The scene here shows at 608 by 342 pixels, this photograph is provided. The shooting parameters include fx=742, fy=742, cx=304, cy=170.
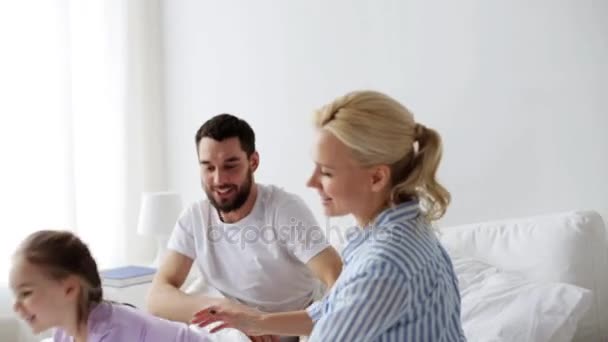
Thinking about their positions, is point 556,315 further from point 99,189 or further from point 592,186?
point 99,189

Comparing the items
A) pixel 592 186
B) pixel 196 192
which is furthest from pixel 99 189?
pixel 592 186

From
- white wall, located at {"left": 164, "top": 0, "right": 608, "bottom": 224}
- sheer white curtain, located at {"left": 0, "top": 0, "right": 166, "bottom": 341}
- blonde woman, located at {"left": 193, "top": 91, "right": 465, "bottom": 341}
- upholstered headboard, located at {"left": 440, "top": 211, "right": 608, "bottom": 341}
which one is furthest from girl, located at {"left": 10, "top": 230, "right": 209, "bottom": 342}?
sheer white curtain, located at {"left": 0, "top": 0, "right": 166, "bottom": 341}

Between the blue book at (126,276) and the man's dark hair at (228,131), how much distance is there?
0.84m

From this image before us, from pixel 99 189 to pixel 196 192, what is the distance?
0.45m

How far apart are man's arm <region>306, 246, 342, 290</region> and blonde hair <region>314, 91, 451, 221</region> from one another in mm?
823

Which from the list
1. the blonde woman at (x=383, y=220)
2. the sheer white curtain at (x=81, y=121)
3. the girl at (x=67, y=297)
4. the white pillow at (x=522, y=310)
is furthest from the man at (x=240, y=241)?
the sheer white curtain at (x=81, y=121)

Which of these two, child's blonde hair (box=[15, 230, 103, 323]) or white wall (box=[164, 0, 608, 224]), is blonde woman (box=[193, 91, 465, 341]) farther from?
white wall (box=[164, 0, 608, 224])

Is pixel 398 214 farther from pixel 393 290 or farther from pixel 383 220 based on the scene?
pixel 393 290

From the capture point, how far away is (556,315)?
1.94 metres

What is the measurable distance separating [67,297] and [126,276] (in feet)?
4.26

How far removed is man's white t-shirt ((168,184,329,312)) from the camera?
84.5 inches

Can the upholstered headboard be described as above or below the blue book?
above

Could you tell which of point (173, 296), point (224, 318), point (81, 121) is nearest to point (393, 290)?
point (224, 318)

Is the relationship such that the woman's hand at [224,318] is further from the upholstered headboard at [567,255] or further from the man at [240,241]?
the upholstered headboard at [567,255]
